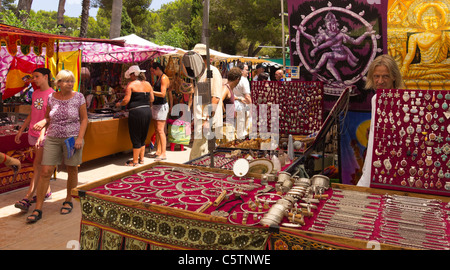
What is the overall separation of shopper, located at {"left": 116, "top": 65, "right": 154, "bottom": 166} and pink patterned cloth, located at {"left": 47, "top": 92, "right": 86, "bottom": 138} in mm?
2474

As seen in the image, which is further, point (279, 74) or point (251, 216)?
point (279, 74)

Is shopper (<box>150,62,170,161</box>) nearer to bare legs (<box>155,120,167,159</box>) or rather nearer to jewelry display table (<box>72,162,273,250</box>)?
bare legs (<box>155,120,167,159</box>)

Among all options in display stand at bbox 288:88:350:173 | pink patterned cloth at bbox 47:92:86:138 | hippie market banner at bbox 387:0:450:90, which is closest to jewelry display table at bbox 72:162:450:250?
display stand at bbox 288:88:350:173

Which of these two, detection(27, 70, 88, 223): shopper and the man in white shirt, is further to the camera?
the man in white shirt

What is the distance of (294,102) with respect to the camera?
16.0ft

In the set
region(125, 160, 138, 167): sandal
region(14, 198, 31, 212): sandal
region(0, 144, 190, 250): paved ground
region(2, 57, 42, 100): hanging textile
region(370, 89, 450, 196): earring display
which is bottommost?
region(0, 144, 190, 250): paved ground

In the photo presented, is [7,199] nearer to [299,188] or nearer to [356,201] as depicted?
[299,188]

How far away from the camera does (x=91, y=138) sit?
6578mm

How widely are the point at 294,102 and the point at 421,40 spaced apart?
1.58 meters

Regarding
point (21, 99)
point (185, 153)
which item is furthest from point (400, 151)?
point (21, 99)

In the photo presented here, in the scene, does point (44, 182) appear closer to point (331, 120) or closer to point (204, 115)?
point (204, 115)

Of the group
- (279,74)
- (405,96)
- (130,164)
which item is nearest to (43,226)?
(130,164)

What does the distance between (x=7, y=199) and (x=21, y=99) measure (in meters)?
5.59

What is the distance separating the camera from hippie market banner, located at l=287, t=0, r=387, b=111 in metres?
4.14
